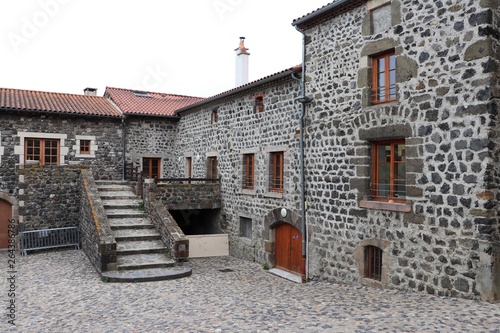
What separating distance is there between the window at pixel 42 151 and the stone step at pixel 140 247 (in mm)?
6426

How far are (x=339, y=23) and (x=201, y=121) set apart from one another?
26.0 ft

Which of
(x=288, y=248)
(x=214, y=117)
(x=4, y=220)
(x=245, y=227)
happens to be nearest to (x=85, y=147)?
(x=4, y=220)

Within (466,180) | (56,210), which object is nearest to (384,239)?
(466,180)

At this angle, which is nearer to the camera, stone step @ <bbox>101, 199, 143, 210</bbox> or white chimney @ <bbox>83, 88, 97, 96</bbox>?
stone step @ <bbox>101, 199, 143, 210</bbox>

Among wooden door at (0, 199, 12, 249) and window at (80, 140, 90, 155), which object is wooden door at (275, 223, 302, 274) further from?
wooden door at (0, 199, 12, 249)

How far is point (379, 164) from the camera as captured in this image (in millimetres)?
8641

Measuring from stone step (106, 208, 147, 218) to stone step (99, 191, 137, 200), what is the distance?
32.5 inches

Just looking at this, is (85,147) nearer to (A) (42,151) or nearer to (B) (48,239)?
(A) (42,151)

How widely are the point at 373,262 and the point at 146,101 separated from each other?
13438mm

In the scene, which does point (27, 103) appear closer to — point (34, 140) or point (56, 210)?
point (34, 140)

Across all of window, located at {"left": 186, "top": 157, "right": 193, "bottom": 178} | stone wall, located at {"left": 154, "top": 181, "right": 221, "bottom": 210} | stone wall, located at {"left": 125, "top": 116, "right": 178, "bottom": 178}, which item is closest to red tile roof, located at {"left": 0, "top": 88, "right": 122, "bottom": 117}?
stone wall, located at {"left": 125, "top": 116, "right": 178, "bottom": 178}

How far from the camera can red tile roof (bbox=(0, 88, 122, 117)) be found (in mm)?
15192

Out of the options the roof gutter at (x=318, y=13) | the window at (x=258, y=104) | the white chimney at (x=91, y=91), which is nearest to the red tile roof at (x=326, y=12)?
the roof gutter at (x=318, y=13)

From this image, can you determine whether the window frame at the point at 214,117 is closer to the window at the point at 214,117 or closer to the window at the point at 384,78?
the window at the point at 214,117
